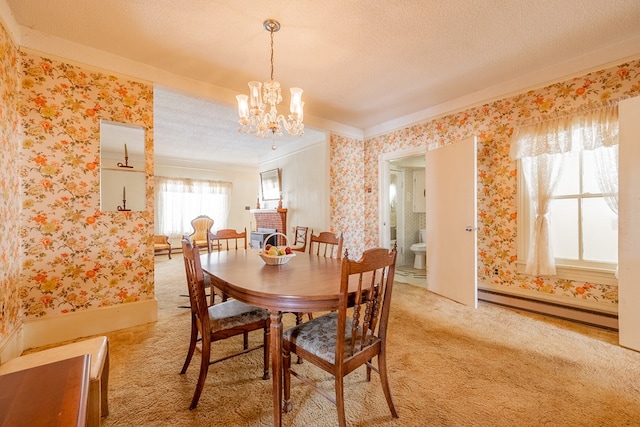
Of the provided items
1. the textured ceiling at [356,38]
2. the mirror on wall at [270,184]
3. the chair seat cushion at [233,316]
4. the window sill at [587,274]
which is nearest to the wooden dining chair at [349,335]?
the chair seat cushion at [233,316]

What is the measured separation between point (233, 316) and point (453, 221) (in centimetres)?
274

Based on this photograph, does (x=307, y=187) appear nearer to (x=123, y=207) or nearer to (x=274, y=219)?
(x=274, y=219)

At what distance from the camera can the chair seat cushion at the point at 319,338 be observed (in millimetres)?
1330

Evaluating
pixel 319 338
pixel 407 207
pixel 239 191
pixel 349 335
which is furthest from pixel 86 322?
pixel 239 191

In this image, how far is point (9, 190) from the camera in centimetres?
193

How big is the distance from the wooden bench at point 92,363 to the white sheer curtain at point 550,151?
3.56 m

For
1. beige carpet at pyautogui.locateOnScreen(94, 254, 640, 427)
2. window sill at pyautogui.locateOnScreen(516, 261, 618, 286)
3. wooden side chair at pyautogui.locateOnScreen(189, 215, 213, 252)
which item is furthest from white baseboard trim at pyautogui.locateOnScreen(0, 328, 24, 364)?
window sill at pyautogui.locateOnScreen(516, 261, 618, 286)

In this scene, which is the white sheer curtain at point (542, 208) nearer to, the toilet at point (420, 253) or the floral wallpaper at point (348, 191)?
the toilet at point (420, 253)

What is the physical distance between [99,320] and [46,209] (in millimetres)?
1052

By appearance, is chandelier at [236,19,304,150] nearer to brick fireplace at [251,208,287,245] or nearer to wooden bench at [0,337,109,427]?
wooden bench at [0,337,109,427]

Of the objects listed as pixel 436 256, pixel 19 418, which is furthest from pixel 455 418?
pixel 436 256

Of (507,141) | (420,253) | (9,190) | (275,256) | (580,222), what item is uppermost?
(507,141)

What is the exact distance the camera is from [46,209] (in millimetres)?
2234

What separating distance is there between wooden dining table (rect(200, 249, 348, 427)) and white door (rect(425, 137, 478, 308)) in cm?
185
